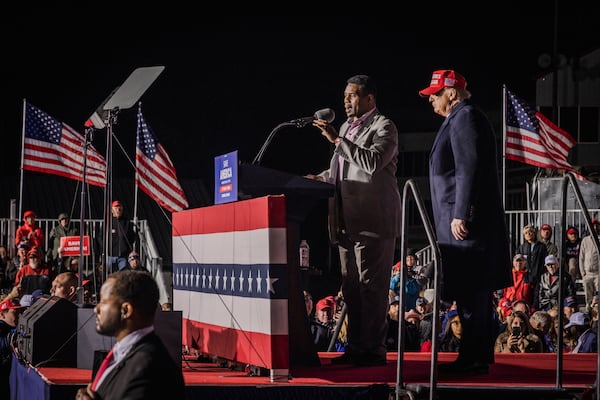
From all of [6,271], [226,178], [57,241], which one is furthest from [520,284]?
[226,178]

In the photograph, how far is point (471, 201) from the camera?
6.83 metres

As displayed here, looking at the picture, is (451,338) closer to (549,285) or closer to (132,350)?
(549,285)

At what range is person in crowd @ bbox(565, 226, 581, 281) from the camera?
17.4m

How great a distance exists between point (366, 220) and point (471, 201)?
28.6 inches

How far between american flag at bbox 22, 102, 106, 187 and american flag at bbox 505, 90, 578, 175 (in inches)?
266

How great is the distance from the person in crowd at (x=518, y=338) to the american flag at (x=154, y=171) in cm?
745

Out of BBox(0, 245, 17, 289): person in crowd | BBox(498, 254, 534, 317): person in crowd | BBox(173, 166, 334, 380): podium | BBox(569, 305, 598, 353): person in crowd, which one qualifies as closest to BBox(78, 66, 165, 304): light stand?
BBox(173, 166, 334, 380): podium

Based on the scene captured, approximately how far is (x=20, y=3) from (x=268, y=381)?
65.8ft

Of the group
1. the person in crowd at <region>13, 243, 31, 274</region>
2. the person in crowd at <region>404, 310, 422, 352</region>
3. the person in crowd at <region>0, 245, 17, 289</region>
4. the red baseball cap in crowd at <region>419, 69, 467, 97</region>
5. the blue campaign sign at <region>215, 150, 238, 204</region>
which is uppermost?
the red baseball cap in crowd at <region>419, 69, 467, 97</region>

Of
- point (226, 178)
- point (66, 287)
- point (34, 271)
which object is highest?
point (226, 178)

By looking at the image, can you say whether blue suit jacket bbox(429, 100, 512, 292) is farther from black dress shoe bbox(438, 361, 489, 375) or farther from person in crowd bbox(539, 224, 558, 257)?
person in crowd bbox(539, 224, 558, 257)

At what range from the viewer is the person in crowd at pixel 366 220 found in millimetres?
7133

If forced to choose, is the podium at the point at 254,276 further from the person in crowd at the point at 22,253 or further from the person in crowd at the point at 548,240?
the person in crowd at the point at 548,240

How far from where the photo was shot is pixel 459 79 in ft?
23.5
